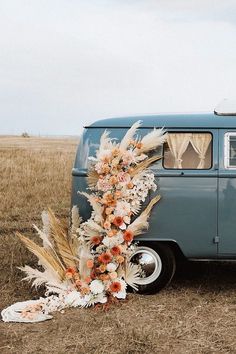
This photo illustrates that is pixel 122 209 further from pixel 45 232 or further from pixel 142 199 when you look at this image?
pixel 45 232

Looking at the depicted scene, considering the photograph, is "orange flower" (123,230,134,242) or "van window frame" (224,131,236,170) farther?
"van window frame" (224,131,236,170)

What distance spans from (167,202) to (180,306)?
111cm

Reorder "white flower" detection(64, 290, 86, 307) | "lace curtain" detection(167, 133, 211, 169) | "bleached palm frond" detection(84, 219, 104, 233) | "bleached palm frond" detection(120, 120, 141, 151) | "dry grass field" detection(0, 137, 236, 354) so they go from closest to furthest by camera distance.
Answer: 1. "dry grass field" detection(0, 137, 236, 354)
2. "white flower" detection(64, 290, 86, 307)
3. "bleached palm frond" detection(84, 219, 104, 233)
4. "bleached palm frond" detection(120, 120, 141, 151)
5. "lace curtain" detection(167, 133, 211, 169)

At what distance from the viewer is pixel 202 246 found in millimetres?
6734

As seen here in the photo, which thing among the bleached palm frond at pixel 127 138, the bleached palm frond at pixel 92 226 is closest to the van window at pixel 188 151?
the bleached palm frond at pixel 127 138

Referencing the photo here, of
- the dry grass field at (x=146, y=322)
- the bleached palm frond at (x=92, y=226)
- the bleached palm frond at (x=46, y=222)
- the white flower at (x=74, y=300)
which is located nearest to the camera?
the dry grass field at (x=146, y=322)

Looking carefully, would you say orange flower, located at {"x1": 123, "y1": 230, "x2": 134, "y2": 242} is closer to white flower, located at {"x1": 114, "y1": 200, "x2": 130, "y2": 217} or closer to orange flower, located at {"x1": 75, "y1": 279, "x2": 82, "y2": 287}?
white flower, located at {"x1": 114, "y1": 200, "x2": 130, "y2": 217}

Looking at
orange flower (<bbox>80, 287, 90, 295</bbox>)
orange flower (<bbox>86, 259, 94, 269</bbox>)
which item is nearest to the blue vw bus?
orange flower (<bbox>86, 259, 94, 269</bbox>)

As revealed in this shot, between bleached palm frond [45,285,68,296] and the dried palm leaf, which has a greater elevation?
the dried palm leaf

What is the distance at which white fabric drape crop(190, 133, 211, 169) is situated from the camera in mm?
6793

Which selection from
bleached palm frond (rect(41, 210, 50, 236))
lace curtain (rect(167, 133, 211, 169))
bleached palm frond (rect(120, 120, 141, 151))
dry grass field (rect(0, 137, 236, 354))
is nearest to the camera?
dry grass field (rect(0, 137, 236, 354))

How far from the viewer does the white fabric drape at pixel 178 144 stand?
684 cm

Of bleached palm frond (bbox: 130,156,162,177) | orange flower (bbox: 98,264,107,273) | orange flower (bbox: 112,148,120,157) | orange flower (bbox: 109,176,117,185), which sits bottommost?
orange flower (bbox: 98,264,107,273)

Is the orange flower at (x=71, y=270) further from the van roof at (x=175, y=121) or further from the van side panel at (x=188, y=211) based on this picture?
the van roof at (x=175, y=121)
